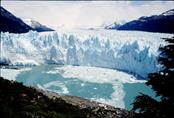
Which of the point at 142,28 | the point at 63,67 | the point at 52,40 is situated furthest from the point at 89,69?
the point at 142,28

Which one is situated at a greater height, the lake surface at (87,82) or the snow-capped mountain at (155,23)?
the snow-capped mountain at (155,23)

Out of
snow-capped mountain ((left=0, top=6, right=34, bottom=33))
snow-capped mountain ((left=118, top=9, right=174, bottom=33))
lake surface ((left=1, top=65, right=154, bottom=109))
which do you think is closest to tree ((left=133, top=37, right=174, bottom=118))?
lake surface ((left=1, top=65, right=154, bottom=109))

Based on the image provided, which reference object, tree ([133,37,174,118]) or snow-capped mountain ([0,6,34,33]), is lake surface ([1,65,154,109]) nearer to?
snow-capped mountain ([0,6,34,33])

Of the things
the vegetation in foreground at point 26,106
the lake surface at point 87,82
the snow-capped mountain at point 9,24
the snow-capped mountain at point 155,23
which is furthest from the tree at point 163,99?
the snow-capped mountain at point 155,23

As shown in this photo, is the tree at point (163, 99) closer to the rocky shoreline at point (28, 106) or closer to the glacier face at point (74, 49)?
the rocky shoreline at point (28, 106)

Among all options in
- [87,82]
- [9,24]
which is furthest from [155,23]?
[87,82]

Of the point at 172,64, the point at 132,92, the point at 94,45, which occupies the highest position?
the point at 172,64

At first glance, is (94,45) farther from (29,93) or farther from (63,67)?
(29,93)

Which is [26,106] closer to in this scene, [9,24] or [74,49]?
[74,49]
